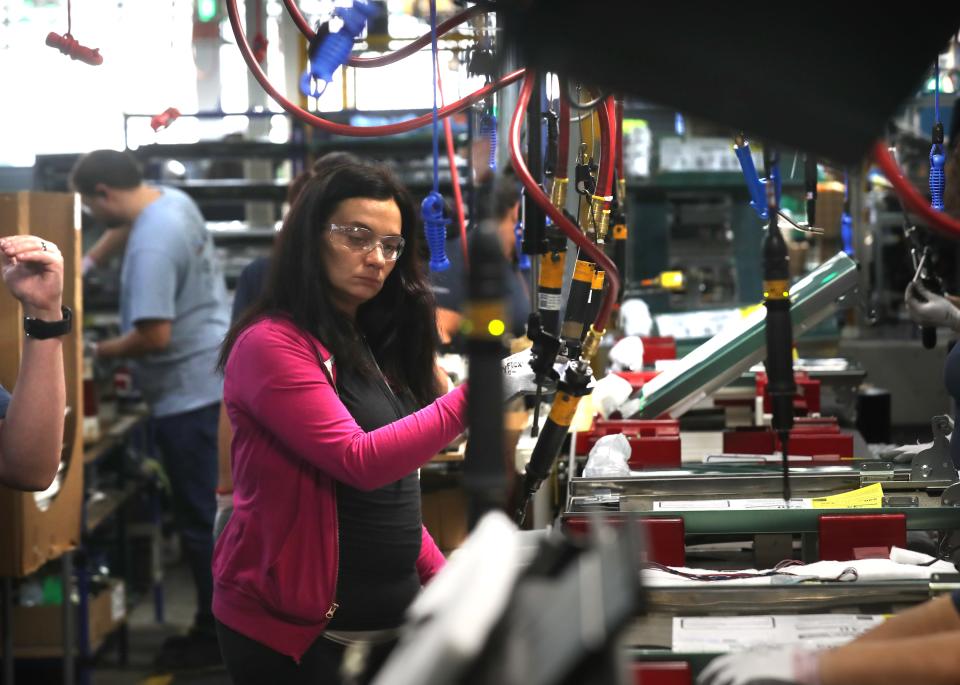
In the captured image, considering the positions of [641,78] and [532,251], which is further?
[532,251]

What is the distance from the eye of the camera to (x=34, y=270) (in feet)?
8.13

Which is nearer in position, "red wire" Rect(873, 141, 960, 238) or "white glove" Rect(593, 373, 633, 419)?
"red wire" Rect(873, 141, 960, 238)

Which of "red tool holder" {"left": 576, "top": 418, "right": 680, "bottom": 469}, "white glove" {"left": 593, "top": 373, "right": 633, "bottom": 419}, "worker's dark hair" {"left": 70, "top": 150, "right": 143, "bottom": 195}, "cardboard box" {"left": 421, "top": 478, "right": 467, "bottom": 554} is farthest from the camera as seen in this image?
"worker's dark hair" {"left": 70, "top": 150, "right": 143, "bottom": 195}

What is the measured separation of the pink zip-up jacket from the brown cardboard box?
54.2 inches

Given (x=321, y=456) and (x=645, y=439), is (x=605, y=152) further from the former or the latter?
(x=645, y=439)

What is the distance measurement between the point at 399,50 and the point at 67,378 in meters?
2.20

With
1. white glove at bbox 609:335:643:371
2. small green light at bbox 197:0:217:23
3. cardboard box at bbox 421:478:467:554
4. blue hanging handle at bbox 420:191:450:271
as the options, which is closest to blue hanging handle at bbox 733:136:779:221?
blue hanging handle at bbox 420:191:450:271

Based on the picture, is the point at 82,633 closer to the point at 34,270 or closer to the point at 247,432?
the point at 34,270

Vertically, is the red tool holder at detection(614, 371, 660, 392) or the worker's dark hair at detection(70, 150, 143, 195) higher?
the worker's dark hair at detection(70, 150, 143, 195)

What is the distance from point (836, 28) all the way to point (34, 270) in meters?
1.85

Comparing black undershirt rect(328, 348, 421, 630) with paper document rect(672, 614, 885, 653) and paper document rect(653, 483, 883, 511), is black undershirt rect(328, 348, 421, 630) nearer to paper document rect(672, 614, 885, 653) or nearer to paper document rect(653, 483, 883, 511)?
paper document rect(653, 483, 883, 511)

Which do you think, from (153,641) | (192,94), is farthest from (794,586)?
(192,94)

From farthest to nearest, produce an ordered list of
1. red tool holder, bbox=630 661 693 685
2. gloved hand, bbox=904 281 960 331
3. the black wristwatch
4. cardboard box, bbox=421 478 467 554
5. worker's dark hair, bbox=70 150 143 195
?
1. worker's dark hair, bbox=70 150 143 195
2. cardboard box, bbox=421 478 467 554
3. gloved hand, bbox=904 281 960 331
4. the black wristwatch
5. red tool holder, bbox=630 661 693 685

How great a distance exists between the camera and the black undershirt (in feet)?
7.06
